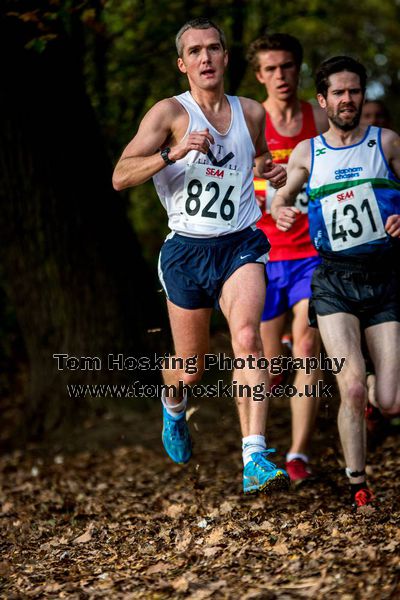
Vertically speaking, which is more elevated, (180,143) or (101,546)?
(180,143)

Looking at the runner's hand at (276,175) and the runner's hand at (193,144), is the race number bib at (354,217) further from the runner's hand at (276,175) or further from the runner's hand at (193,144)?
the runner's hand at (193,144)

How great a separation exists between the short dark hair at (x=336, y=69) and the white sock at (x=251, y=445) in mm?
2067

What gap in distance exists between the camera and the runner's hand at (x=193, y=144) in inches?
191

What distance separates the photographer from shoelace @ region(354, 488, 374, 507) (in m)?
5.19

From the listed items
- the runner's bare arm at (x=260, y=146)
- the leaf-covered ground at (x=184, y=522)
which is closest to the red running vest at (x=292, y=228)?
the runner's bare arm at (x=260, y=146)

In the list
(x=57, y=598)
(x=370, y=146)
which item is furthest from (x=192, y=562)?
(x=370, y=146)

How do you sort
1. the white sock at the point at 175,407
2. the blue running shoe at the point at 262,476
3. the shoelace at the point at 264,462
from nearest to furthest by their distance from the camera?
the blue running shoe at the point at 262,476 < the shoelace at the point at 264,462 < the white sock at the point at 175,407

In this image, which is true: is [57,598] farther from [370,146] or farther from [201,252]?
[370,146]

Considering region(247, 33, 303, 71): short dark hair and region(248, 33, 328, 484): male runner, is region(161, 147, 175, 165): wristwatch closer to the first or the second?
region(248, 33, 328, 484): male runner

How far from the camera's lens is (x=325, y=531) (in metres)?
4.77

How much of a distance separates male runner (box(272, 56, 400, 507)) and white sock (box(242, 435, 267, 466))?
480 mm

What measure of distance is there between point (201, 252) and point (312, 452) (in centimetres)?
252

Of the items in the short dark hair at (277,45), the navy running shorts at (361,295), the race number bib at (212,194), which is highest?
the short dark hair at (277,45)

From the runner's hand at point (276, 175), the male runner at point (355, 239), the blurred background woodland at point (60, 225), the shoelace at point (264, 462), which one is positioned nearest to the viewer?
the shoelace at point (264, 462)
